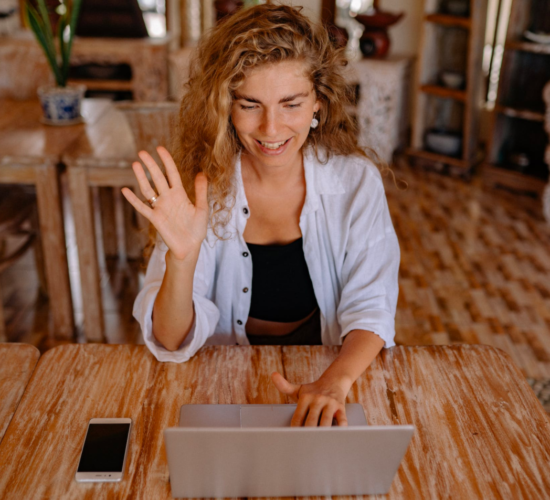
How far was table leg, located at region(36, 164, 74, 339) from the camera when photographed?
83.0 inches

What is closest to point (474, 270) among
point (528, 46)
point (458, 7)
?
point (528, 46)

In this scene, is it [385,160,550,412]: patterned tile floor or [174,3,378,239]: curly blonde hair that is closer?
[174,3,378,239]: curly blonde hair

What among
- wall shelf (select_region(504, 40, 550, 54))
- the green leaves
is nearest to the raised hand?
the green leaves

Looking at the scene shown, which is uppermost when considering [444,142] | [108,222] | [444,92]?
[444,92]

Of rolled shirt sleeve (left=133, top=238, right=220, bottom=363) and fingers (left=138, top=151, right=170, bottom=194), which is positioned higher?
fingers (left=138, top=151, right=170, bottom=194)

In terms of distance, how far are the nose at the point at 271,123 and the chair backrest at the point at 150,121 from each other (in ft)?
2.43

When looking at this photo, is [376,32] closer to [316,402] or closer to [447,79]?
[447,79]

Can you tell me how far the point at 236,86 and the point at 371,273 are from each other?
0.49 meters

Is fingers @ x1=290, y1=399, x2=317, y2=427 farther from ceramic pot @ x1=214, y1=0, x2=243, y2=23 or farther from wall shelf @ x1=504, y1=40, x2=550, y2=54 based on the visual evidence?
ceramic pot @ x1=214, y1=0, x2=243, y2=23

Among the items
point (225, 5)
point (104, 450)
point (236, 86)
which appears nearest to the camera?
point (104, 450)

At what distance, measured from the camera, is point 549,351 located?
2365mm

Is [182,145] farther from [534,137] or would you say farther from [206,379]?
[534,137]

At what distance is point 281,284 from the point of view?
4.92 ft

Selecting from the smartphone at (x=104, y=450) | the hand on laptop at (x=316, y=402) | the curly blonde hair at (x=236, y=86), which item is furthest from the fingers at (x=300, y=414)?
the curly blonde hair at (x=236, y=86)
